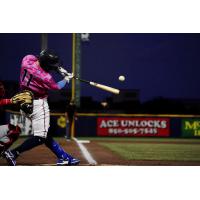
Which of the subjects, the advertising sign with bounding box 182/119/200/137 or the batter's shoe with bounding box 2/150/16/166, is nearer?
the batter's shoe with bounding box 2/150/16/166

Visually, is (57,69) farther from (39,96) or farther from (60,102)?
(60,102)

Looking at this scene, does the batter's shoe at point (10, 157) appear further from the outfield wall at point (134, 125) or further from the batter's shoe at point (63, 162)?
the outfield wall at point (134, 125)

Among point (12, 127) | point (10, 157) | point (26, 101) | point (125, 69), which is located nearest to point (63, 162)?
point (10, 157)

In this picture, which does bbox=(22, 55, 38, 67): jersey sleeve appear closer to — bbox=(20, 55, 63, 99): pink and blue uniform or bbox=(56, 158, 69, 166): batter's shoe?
bbox=(20, 55, 63, 99): pink and blue uniform

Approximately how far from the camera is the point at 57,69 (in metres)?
6.31

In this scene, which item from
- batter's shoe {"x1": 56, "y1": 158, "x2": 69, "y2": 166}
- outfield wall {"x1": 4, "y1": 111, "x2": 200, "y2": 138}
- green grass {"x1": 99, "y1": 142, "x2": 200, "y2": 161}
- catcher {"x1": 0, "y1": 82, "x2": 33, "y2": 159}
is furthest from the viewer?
outfield wall {"x1": 4, "y1": 111, "x2": 200, "y2": 138}

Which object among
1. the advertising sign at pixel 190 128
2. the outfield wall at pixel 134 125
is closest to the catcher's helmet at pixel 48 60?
the outfield wall at pixel 134 125

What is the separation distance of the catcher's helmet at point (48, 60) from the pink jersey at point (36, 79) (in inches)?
6.6

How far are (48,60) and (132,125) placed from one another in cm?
1056

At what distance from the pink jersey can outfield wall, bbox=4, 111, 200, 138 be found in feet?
32.6

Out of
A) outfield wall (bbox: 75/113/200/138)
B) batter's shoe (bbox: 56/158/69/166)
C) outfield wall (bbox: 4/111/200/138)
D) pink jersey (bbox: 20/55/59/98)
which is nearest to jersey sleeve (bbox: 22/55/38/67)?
pink jersey (bbox: 20/55/59/98)

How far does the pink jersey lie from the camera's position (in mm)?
5804
